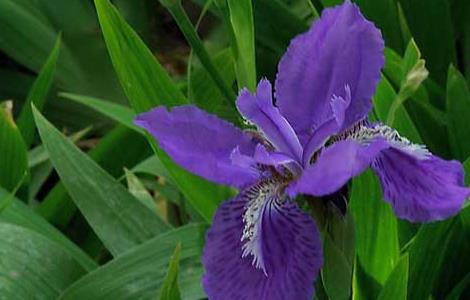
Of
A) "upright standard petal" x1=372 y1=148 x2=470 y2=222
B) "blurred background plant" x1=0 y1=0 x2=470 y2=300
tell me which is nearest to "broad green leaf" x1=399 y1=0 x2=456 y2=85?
"blurred background plant" x1=0 y1=0 x2=470 y2=300

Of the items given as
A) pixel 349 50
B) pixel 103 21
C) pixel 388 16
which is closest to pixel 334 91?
pixel 349 50

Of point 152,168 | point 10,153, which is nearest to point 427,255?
point 152,168

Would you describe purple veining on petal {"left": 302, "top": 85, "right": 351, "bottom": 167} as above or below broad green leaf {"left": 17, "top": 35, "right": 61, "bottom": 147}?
above

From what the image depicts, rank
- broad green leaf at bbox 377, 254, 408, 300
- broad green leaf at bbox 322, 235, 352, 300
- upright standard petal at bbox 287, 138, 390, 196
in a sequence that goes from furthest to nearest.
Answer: broad green leaf at bbox 377, 254, 408, 300, broad green leaf at bbox 322, 235, 352, 300, upright standard petal at bbox 287, 138, 390, 196

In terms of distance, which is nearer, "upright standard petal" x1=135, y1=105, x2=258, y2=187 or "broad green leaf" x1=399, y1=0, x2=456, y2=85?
"upright standard petal" x1=135, y1=105, x2=258, y2=187

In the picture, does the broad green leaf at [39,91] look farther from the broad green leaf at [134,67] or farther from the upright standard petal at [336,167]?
the upright standard petal at [336,167]

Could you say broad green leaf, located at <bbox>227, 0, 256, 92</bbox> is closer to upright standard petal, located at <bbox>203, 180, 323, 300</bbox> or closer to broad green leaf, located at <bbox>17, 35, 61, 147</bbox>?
upright standard petal, located at <bbox>203, 180, 323, 300</bbox>
